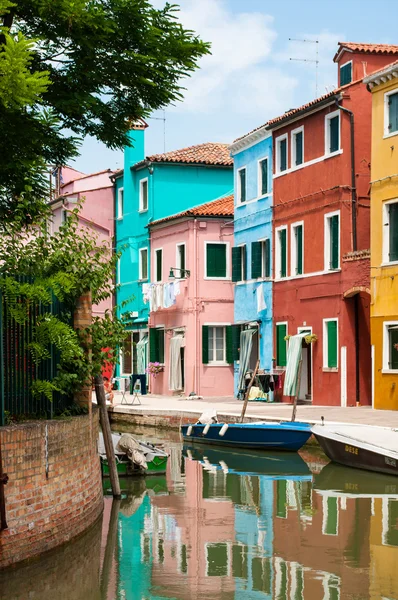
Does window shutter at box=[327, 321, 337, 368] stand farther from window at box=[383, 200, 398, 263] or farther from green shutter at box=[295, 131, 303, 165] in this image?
green shutter at box=[295, 131, 303, 165]

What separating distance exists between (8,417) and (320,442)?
37.1ft

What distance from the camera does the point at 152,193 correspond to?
4434 cm

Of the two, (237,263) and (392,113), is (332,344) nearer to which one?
(392,113)

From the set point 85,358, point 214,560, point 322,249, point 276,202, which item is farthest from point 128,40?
point 276,202

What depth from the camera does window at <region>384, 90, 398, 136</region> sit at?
28.6 meters

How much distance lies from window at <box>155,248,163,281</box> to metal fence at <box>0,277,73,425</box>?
31.0 m

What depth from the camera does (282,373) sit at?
34.8m

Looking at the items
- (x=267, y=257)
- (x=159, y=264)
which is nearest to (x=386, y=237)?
(x=267, y=257)

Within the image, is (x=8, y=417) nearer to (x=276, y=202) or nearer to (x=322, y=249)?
(x=322, y=249)

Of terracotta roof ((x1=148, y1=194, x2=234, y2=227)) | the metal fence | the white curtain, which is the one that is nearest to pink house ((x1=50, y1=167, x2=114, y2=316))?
terracotta roof ((x1=148, y1=194, x2=234, y2=227))

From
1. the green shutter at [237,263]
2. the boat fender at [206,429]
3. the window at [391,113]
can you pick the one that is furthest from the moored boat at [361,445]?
the green shutter at [237,263]

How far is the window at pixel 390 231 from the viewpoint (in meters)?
28.5

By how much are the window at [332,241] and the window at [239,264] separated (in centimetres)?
651

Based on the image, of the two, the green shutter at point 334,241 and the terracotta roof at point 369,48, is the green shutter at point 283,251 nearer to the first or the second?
the green shutter at point 334,241
